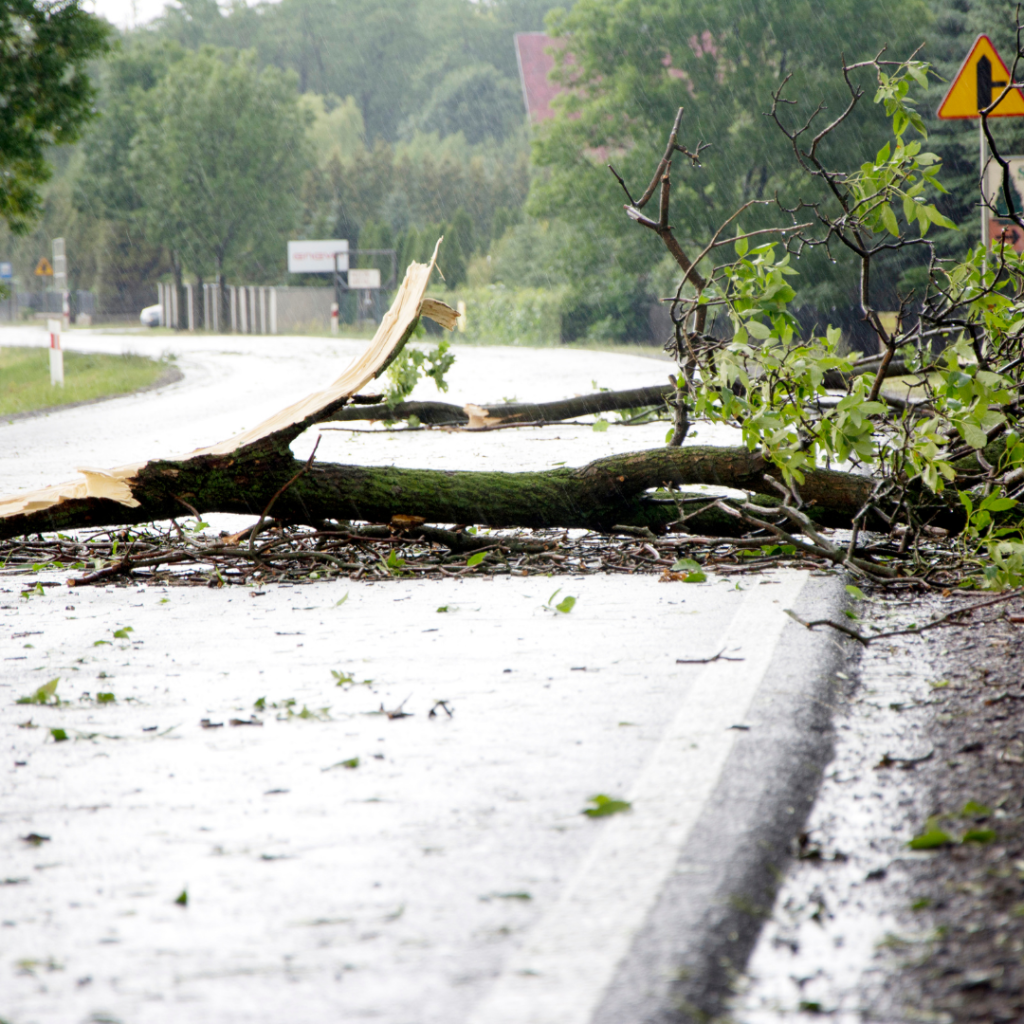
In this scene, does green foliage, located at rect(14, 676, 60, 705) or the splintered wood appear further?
the splintered wood

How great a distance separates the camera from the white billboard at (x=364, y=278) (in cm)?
5672

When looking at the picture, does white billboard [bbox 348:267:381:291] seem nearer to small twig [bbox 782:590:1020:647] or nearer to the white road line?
small twig [bbox 782:590:1020:647]

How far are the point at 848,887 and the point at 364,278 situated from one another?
56.5m

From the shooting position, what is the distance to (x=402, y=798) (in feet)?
9.35

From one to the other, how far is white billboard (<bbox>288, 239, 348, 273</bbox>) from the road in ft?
190

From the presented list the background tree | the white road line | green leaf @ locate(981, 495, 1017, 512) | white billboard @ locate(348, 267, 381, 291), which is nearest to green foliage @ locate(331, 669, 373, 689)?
the white road line

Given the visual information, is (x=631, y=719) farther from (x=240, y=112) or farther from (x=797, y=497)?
(x=240, y=112)

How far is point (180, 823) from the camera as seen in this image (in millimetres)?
2736

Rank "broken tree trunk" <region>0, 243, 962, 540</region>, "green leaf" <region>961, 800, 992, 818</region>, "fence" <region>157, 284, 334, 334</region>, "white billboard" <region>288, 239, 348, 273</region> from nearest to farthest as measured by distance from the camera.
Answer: "green leaf" <region>961, 800, 992, 818</region> → "broken tree trunk" <region>0, 243, 962, 540</region> → "fence" <region>157, 284, 334, 334</region> → "white billboard" <region>288, 239, 348, 273</region>

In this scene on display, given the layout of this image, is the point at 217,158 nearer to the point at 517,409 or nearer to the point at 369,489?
the point at 517,409

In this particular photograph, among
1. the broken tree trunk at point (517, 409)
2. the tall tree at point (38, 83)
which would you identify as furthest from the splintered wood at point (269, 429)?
the tall tree at point (38, 83)

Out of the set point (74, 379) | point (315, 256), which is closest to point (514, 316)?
point (315, 256)

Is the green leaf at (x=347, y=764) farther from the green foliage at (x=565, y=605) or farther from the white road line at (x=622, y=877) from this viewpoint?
the green foliage at (x=565, y=605)

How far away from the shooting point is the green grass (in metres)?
19.0
